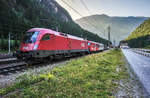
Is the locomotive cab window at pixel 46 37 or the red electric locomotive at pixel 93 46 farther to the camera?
the red electric locomotive at pixel 93 46

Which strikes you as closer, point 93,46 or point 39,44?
point 39,44

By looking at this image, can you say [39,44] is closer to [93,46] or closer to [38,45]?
[38,45]

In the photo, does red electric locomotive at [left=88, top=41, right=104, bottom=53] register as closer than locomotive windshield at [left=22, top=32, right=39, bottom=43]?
No

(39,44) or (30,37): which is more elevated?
(30,37)

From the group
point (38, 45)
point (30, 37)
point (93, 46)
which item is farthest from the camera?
point (93, 46)

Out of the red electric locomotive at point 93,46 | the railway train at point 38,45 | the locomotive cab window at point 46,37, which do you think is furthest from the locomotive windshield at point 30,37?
the red electric locomotive at point 93,46

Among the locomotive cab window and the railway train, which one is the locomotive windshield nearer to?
the railway train

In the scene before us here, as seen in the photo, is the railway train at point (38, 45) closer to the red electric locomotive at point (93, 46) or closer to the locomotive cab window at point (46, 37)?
the locomotive cab window at point (46, 37)

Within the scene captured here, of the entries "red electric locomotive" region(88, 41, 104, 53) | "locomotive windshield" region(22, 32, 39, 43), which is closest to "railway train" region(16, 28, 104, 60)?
"locomotive windshield" region(22, 32, 39, 43)

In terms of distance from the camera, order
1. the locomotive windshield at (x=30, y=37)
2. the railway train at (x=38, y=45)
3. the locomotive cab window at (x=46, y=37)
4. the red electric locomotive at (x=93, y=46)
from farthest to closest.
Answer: the red electric locomotive at (x=93, y=46) → the locomotive cab window at (x=46, y=37) → the locomotive windshield at (x=30, y=37) → the railway train at (x=38, y=45)

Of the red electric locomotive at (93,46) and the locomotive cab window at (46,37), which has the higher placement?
the locomotive cab window at (46,37)

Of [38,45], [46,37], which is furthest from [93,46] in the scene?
[38,45]

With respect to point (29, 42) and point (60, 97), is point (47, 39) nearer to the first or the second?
point (29, 42)

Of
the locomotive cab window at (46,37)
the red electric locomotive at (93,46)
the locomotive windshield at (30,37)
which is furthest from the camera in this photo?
the red electric locomotive at (93,46)
